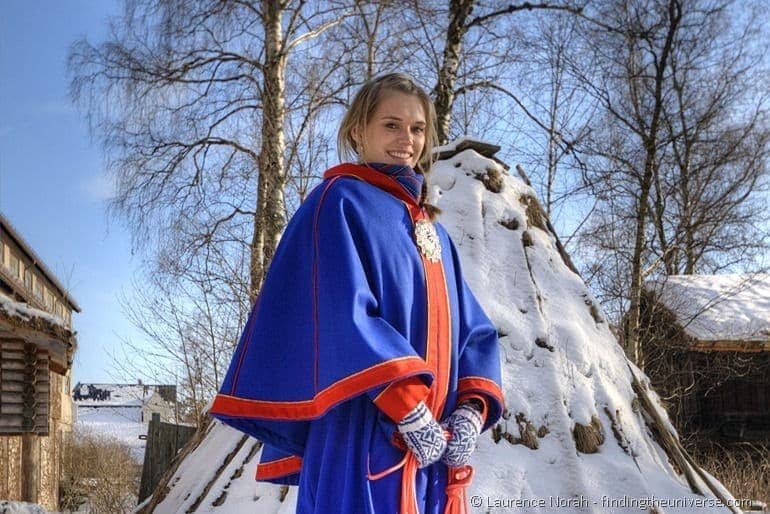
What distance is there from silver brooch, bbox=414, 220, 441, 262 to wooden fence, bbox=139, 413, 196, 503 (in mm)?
5875

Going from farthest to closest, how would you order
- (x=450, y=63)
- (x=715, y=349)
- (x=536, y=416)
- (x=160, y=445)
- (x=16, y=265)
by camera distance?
(x=16, y=265)
(x=715, y=349)
(x=450, y=63)
(x=160, y=445)
(x=536, y=416)

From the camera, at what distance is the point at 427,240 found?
1999 millimetres

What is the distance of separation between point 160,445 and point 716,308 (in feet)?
33.3

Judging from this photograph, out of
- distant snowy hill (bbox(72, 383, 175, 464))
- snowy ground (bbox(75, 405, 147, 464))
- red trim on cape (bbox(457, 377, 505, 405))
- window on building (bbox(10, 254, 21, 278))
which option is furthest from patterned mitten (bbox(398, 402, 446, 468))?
snowy ground (bbox(75, 405, 147, 464))

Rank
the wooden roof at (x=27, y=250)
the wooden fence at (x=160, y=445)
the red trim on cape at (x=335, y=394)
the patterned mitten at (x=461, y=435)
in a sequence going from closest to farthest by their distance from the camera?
the red trim on cape at (x=335, y=394) → the patterned mitten at (x=461, y=435) → the wooden fence at (x=160, y=445) → the wooden roof at (x=27, y=250)

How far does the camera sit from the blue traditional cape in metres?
1.68

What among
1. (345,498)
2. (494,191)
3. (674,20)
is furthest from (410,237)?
(674,20)

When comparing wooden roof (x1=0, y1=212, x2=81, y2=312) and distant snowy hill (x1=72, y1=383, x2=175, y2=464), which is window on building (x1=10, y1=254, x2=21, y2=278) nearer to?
wooden roof (x1=0, y1=212, x2=81, y2=312)

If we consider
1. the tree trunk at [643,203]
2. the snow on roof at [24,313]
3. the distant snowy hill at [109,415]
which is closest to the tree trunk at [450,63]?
the tree trunk at [643,203]

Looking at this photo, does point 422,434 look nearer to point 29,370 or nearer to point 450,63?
point 450,63

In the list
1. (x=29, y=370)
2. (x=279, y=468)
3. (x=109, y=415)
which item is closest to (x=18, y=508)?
(x=29, y=370)

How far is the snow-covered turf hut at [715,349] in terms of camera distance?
12.2 meters

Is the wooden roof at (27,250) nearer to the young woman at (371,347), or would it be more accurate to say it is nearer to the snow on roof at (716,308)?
the snow on roof at (716,308)

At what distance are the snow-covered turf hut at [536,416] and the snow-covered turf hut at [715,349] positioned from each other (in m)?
7.74
